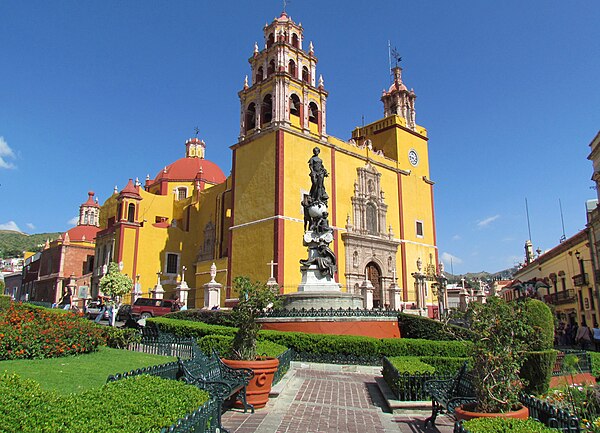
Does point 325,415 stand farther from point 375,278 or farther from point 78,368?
point 375,278

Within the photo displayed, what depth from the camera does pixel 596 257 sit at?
2777cm

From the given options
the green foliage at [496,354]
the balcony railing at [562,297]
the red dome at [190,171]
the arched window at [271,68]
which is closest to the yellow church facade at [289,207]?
the arched window at [271,68]

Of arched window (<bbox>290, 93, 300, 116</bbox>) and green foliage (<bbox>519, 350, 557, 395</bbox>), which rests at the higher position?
Result: arched window (<bbox>290, 93, 300, 116</bbox>)

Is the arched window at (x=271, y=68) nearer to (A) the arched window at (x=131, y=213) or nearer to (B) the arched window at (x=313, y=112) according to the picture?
(B) the arched window at (x=313, y=112)

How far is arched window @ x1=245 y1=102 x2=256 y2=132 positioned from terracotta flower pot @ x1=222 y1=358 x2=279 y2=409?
26.3m

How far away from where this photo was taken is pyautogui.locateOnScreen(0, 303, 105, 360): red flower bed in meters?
8.92

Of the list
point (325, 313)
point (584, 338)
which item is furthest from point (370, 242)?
point (325, 313)

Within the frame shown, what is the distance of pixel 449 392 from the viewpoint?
672 centimetres

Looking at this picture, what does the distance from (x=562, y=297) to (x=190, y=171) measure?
32948mm

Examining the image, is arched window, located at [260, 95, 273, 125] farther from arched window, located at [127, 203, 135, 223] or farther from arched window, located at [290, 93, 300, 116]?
arched window, located at [127, 203, 135, 223]

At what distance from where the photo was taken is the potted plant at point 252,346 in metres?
7.10

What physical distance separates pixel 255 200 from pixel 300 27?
1347cm

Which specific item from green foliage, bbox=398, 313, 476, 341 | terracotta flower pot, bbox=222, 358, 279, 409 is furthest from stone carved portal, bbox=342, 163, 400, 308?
terracotta flower pot, bbox=222, 358, 279, 409

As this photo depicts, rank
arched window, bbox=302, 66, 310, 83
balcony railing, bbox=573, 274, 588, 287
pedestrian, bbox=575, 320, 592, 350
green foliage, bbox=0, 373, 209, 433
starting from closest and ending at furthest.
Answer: green foliage, bbox=0, 373, 209, 433, pedestrian, bbox=575, 320, 592, 350, balcony railing, bbox=573, 274, 588, 287, arched window, bbox=302, 66, 310, 83
